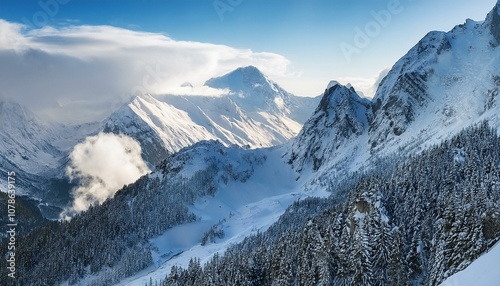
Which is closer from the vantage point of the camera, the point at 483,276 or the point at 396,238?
the point at 483,276

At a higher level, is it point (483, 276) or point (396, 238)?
point (483, 276)

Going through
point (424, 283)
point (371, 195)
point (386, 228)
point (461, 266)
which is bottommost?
point (424, 283)

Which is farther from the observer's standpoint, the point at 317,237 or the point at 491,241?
the point at 317,237

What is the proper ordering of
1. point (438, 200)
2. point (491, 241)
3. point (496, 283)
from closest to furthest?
point (496, 283) < point (491, 241) < point (438, 200)

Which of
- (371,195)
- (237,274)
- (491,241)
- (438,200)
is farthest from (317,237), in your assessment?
(491,241)

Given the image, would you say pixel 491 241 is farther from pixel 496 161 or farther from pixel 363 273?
pixel 496 161

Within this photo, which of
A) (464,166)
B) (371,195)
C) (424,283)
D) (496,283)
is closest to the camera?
(496,283)

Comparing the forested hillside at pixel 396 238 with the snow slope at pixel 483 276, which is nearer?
the snow slope at pixel 483 276

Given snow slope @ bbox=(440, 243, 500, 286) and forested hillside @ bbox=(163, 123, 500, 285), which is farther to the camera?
forested hillside @ bbox=(163, 123, 500, 285)

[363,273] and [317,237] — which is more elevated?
[317,237]

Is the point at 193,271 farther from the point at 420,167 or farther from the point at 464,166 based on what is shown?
the point at 464,166

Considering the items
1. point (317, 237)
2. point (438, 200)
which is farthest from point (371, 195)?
point (438, 200)

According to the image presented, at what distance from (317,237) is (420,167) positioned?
5908 cm

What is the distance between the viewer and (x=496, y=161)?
141m
